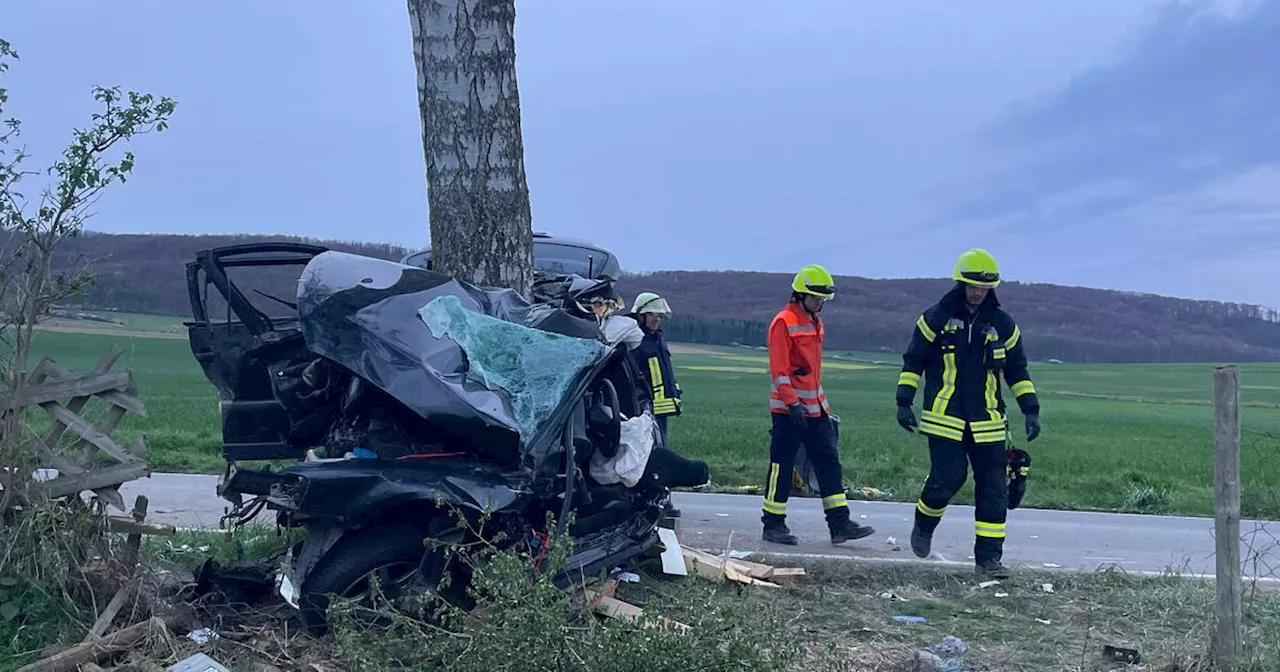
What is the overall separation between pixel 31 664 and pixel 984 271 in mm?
5387

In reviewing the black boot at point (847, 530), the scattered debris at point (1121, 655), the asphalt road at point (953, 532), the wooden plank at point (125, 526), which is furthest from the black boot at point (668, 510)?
the wooden plank at point (125, 526)

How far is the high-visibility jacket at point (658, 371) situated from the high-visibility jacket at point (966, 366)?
2875mm

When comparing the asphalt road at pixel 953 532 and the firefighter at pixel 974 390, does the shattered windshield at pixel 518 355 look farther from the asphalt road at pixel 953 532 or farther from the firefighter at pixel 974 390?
the asphalt road at pixel 953 532

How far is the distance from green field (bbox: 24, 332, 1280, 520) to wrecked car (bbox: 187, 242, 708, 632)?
768 mm

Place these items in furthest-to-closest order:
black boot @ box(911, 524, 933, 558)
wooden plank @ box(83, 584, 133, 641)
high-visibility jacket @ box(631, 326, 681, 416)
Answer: high-visibility jacket @ box(631, 326, 681, 416)
black boot @ box(911, 524, 933, 558)
wooden plank @ box(83, 584, 133, 641)

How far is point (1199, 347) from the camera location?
71500 mm

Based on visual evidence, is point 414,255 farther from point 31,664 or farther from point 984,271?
point 31,664

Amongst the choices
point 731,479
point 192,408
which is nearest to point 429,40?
point 731,479

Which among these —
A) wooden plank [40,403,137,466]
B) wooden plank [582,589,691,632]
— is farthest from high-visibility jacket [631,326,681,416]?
wooden plank [40,403,137,466]

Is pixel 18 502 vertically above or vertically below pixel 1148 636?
above

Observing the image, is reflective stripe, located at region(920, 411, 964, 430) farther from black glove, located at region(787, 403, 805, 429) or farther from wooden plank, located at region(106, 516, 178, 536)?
wooden plank, located at region(106, 516, 178, 536)

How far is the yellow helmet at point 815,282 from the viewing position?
800cm

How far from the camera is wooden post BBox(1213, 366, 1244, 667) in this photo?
185 inches

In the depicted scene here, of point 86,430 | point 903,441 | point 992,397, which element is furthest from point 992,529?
point 903,441
